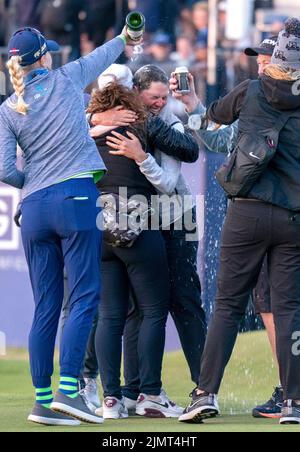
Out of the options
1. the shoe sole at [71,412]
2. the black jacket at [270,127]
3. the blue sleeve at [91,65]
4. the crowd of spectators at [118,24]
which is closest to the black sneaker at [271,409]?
the shoe sole at [71,412]

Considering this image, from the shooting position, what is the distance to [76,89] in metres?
5.91

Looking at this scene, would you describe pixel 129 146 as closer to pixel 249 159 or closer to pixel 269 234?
pixel 249 159

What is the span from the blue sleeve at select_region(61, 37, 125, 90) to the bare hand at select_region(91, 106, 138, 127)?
1.01ft

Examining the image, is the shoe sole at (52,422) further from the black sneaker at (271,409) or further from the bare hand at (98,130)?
the bare hand at (98,130)

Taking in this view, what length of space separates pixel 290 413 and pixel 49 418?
1.20 metres

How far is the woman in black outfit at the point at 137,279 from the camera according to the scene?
21.0 ft

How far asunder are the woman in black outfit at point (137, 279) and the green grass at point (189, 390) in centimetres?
25

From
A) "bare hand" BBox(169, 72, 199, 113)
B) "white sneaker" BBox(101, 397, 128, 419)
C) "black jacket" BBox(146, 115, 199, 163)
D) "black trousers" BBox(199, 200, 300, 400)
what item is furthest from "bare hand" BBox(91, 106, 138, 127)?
"white sneaker" BBox(101, 397, 128, 419)

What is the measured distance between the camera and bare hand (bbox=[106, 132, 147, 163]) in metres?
6.32

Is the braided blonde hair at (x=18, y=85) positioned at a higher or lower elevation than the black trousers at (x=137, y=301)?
higher

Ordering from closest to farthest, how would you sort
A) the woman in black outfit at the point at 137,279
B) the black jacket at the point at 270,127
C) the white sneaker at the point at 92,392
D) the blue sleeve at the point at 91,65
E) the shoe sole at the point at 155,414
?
the black jacket at the point at 270,127, the blue sleeve at the point at 91,65, the woman in black outfit at the point at 137,279, the shoe sole at the point at 155,414, the white sneaker at the point at 92,392

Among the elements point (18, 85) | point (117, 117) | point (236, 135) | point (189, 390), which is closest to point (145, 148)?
point (117, 117)
